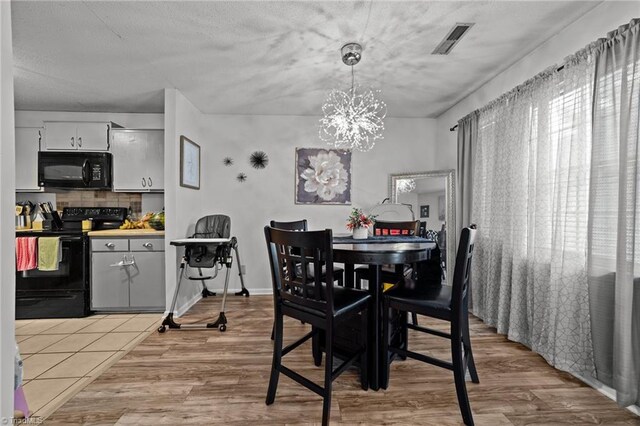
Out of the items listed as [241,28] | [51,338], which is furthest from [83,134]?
[241,28]

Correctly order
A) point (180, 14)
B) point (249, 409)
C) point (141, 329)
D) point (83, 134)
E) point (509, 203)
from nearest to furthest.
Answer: point (249, 409) → point (180, 14) → point (509, 203) → point (141, 329) → point (83, 134)

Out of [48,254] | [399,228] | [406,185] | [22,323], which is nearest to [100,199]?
[48,254]

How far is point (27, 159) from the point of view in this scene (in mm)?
3682

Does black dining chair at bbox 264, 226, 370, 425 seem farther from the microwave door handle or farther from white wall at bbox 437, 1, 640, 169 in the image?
the microwave door handle

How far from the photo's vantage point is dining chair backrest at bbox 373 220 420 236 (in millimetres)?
2979

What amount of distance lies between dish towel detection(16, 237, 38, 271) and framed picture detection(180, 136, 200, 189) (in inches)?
64.8

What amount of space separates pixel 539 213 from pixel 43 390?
3.73 metres

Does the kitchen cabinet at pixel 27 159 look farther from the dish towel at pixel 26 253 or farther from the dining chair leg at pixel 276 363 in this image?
the dining chair leg at pixel 276 363

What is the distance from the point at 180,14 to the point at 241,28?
410 millimetres

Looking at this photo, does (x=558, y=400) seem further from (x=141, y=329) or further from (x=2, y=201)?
(x=141, y=329)

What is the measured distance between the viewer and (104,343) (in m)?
2.60

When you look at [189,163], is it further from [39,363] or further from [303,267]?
[303,267]

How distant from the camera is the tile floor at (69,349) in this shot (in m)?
1.90

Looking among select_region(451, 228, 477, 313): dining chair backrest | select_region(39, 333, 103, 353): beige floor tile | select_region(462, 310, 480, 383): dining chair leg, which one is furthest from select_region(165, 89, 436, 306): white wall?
select_region(451, 228, 477, 313): dining chair backrest
